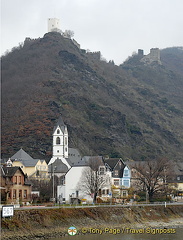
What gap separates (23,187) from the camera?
72.0 m

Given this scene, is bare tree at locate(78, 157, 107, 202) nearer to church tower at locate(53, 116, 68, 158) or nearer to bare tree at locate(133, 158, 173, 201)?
bare tree at locate(133, 158, 173, 201)

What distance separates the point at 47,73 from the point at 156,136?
47.6 m

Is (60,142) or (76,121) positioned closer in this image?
(60,142)

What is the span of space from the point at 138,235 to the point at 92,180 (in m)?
23.5

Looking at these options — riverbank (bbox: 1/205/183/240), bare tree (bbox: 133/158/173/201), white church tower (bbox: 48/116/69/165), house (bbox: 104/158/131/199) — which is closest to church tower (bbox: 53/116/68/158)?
white church tower (bbox: 48/116/69/165)

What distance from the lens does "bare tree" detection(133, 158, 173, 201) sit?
283 feet

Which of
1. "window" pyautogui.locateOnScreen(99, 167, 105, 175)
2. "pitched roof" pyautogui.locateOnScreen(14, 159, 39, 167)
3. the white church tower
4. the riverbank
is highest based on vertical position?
the white church tower

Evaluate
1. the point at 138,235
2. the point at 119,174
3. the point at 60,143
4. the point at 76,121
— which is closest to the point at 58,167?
the point at 60,143

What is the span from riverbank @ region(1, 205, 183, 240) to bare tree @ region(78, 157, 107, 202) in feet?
36.0

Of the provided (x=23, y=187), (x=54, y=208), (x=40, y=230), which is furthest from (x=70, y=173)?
(x=40, y=230)

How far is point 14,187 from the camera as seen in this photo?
6988 centimetres

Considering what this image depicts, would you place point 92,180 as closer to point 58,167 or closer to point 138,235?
point 138,235

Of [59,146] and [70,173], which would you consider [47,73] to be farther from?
[70,173]

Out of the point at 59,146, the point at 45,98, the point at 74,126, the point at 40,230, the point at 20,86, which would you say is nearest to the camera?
the point at 40,230
